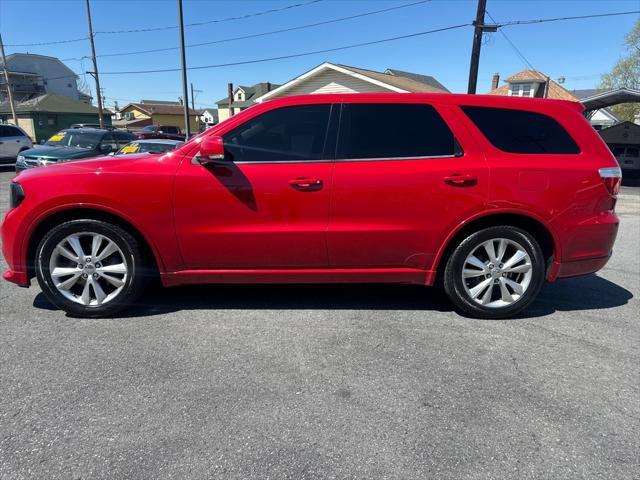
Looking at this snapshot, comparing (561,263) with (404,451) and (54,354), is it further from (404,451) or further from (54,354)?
(54,354)

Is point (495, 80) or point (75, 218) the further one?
point (495, 80)

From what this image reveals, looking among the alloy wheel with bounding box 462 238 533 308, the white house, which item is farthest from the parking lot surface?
the white house

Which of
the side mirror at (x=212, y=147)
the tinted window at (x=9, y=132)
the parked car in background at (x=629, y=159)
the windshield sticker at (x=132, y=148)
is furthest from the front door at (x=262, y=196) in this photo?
the parked car in background at (x=629, y=159)

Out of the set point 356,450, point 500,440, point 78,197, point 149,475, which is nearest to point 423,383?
point 500,440

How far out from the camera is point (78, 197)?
3.31m

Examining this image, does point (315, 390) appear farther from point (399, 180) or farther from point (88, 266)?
point (88, 266)

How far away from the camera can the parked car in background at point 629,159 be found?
18297 millimetres

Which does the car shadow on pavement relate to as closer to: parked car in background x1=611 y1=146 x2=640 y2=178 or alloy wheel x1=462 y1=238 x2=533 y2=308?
alloy wheel x1=462 y1=238 x2=533 y2=308

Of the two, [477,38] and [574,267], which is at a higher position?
[477,38]

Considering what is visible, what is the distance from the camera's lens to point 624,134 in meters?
18.4

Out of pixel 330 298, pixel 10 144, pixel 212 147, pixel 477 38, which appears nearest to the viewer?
pixel 212 147

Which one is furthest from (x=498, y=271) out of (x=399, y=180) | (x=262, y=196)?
(x=262, y=196)

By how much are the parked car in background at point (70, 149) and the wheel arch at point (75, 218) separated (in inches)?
295

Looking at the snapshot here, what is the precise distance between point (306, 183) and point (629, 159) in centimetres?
2043
